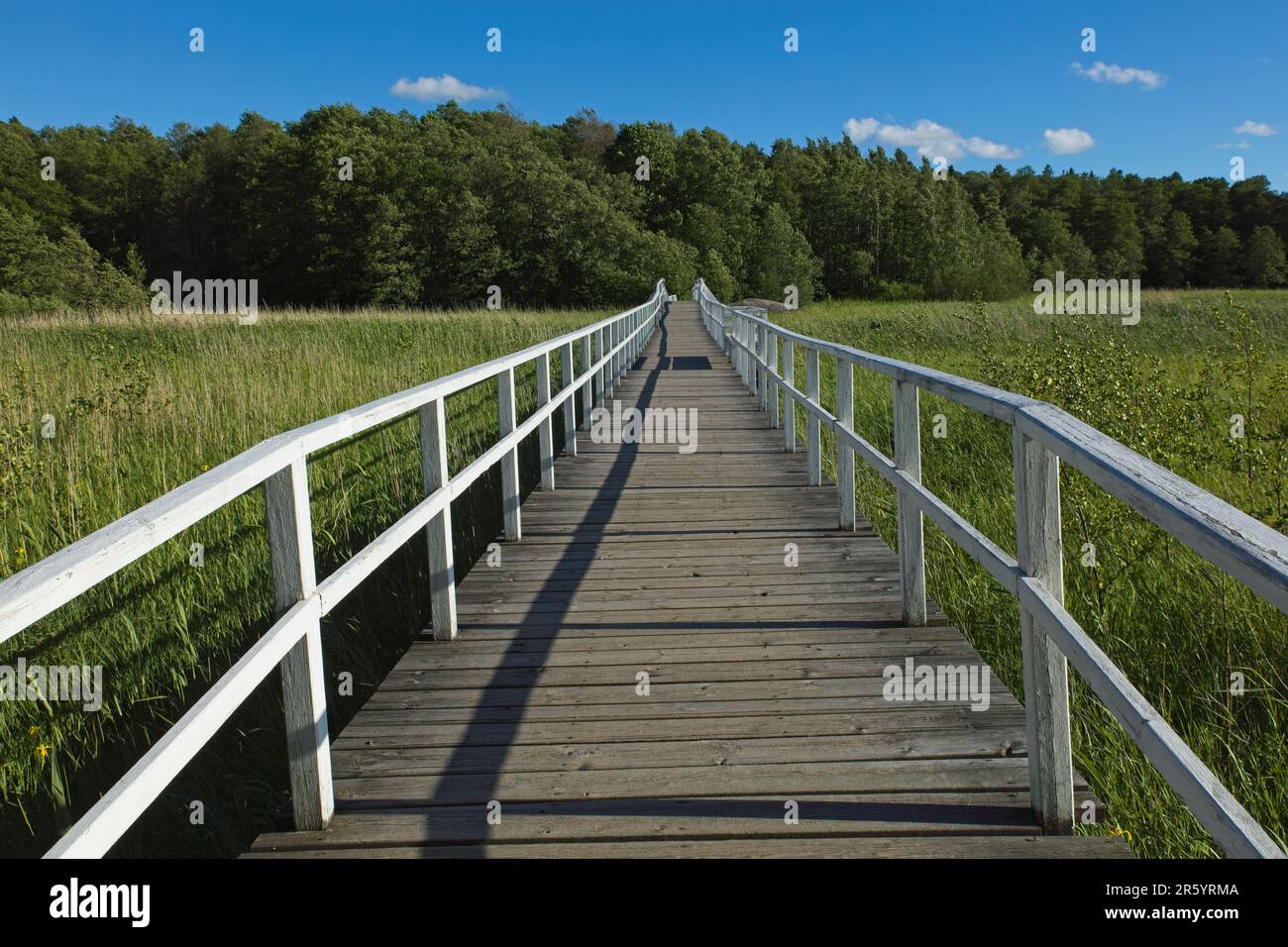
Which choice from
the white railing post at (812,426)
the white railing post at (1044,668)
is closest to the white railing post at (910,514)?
the white railing post at (1044,668)

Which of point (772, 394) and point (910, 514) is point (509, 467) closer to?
point (910, 514)

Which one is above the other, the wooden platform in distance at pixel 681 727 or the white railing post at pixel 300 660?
the white railing post at pixel 300 660

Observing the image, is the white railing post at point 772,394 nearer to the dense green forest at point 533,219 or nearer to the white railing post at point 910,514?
the white railing post at point 910,514

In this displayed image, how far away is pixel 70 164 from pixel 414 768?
92210 millimetres

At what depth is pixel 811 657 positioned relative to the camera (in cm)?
418

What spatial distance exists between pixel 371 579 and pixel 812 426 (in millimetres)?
3364

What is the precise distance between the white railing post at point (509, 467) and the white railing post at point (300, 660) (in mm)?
2903

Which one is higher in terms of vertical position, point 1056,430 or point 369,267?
point 369,267

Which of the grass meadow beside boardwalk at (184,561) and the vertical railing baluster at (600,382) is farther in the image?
the vertical railing baluster at (600,382)

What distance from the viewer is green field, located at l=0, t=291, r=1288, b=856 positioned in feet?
12.2

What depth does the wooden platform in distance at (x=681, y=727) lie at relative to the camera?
9.17 ft

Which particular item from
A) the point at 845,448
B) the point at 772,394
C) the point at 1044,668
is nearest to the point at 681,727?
the point at 1044,668
